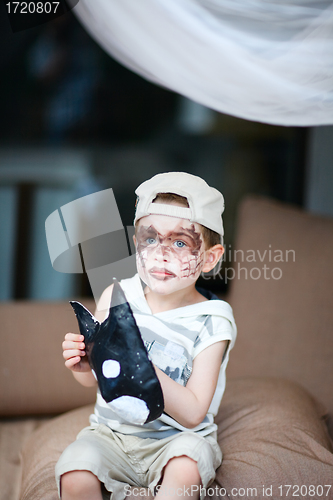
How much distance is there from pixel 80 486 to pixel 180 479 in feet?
0.57

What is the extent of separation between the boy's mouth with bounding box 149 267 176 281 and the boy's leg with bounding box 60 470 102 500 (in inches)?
14.4

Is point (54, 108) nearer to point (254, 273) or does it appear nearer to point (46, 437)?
point (254, 273)

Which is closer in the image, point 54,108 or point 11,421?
point 11,421

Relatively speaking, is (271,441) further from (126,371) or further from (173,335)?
(126,371)

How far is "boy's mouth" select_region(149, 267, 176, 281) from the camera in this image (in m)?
0.80

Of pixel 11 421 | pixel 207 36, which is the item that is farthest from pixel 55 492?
pixel 207 36

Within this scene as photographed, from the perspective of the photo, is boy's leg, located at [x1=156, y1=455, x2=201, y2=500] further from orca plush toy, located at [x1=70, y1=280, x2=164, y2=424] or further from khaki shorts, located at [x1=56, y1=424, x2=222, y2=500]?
orca plush toy, located at [x1=70, y1=280, x2=164, y2=424]

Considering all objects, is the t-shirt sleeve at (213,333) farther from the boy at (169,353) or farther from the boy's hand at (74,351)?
the boy's hand at (74,351)

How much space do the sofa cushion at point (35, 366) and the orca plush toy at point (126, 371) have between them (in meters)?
0.82

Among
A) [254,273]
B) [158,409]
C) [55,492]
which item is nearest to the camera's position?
[158,409]

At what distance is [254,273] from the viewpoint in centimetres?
165

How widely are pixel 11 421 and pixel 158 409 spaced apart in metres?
1.01

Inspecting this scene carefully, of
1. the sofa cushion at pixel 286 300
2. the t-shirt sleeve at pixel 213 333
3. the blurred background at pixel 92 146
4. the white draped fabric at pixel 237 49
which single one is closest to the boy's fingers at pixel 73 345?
the t-shirt sleeve at pixel 213 333

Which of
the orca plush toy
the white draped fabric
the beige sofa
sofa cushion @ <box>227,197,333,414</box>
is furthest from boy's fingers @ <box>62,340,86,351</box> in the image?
sofa cushion @ <box>227,197,333,414</box>
